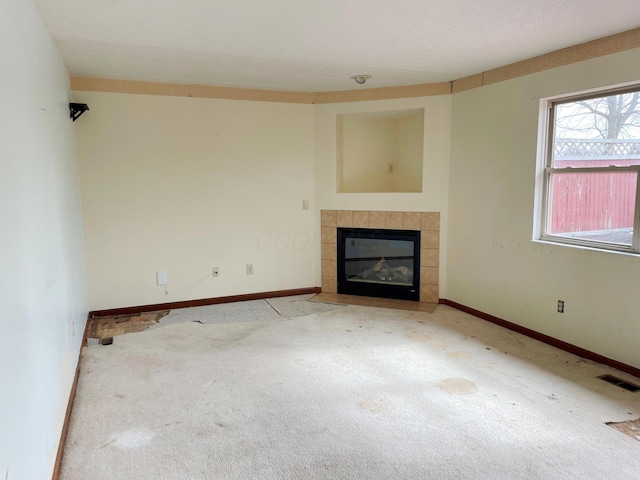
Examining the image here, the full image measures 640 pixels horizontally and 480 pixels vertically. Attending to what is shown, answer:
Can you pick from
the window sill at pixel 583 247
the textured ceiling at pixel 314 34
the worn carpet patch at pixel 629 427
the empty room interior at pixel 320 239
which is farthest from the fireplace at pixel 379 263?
the worn carpet patch at pixel 629 427

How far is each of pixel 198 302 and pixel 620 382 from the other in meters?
3.73

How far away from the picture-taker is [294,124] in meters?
4.87

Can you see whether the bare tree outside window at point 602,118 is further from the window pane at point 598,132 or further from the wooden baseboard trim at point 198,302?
the wooden baseboard trim at point 198,302

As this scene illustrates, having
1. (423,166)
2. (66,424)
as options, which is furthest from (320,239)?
(66,424)

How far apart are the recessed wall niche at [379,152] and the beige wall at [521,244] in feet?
2.14

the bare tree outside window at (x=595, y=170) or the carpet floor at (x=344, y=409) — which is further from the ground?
the bare tree outside window at (x=595, y=170)

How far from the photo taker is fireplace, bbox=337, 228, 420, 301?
484cm

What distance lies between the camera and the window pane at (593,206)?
10.0 feet

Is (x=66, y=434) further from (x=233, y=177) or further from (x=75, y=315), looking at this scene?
(x=233, y=177)

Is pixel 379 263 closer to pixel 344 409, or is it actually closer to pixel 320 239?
pixel 320 239

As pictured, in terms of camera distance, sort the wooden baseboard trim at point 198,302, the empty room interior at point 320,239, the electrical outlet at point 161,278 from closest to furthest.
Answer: the empty room interior at point 320,239 → the wooden baseboard trim at point 198,302 → the electrical outlet at point 161,278

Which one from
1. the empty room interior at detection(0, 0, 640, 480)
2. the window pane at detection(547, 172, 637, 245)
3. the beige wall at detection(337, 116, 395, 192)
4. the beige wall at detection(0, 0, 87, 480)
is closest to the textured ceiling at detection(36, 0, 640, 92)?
the empty room interior at detection(0, 0, 640, 480)

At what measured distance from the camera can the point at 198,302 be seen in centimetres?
469

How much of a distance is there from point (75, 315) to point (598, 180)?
3916 millimetres
